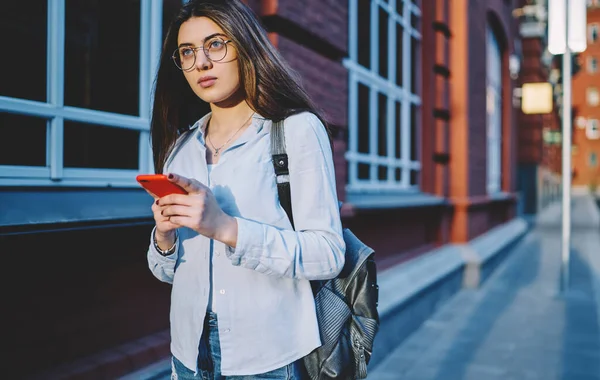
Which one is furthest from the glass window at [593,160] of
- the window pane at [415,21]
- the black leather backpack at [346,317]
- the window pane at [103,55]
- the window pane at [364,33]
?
the black leather backpack at [346,317]

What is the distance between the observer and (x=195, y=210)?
1.21 meters

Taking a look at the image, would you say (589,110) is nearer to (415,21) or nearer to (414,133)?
(415,21)

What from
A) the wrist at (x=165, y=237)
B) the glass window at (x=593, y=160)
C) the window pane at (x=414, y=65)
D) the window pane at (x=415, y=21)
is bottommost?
the wrist at (x=165, y=237)

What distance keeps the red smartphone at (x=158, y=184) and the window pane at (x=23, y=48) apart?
1.33 m

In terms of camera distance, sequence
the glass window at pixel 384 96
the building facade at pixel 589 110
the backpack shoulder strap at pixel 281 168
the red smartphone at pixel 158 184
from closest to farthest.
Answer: the red smartphone at pixel 158 184 < the backpack shoulder strap at pixel 281 168 < the glass window at pixel 384 96 < the building facade at pixel 589 110

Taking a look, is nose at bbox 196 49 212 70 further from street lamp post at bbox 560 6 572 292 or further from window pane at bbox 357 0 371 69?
street lamp post at bbox 560 6 572 292

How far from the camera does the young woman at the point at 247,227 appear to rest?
4.44 feet

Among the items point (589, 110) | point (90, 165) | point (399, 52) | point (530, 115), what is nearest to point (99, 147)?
point (90, 165)

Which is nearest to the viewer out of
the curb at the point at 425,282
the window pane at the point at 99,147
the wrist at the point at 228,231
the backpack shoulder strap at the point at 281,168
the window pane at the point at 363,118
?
the wrist at the point at 228,231

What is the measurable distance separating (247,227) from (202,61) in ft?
1.56

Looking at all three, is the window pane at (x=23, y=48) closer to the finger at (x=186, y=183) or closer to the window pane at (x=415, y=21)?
the finger at (x=186, y=183)

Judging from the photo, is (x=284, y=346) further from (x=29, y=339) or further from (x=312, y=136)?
(x=29, y=339)

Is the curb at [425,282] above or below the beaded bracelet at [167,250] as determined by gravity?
below

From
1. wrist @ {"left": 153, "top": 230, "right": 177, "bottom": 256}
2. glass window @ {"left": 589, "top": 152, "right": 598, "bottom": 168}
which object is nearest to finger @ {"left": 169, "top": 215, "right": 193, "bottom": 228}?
wrist @ {"left": 153, "top": 230, "right": 177, "bottom": 256}
